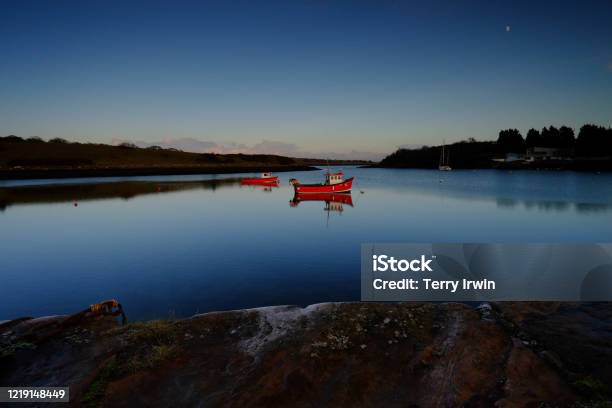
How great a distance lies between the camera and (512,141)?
5699 inches

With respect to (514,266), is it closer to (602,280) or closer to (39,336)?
(602,280)

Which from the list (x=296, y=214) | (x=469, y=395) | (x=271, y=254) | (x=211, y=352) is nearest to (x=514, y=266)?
(x=469, y=395)

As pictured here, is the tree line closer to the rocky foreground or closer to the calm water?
the calm water

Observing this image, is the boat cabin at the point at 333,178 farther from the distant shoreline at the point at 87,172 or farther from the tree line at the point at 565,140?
the tree line at the point at 565,140

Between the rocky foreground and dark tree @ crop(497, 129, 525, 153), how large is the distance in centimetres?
16233

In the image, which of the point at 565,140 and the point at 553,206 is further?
the point at 565,140

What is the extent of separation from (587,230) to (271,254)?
80.3 feet

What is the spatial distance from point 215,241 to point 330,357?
17272mm

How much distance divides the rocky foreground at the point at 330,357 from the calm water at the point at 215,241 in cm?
346

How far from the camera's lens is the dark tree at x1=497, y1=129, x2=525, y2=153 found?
143875 mm

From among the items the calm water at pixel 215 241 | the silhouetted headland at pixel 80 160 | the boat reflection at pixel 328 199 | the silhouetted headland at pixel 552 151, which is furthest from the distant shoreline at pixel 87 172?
the silhouetted headland at pixel 552 151

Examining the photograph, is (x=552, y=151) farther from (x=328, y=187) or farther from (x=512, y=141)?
(x=328, y=187)

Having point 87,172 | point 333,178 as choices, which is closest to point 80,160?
point 87,172

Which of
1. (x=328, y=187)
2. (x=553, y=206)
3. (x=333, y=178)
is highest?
(x=333, y=178)
